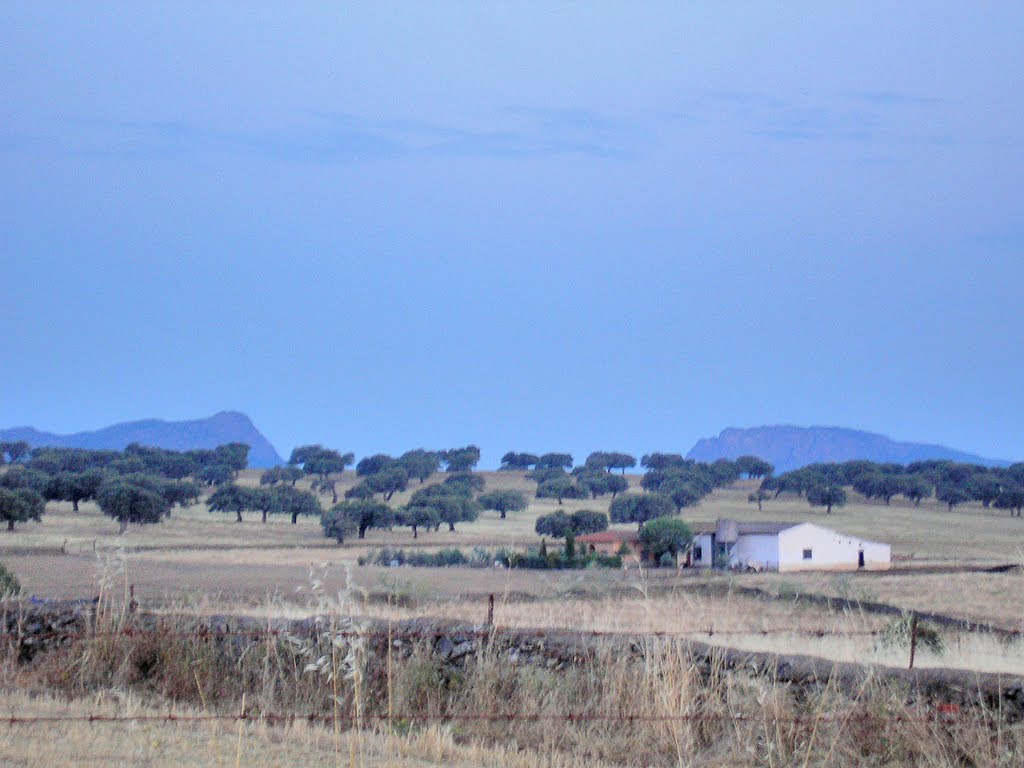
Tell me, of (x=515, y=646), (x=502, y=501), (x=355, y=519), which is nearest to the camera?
(x=515, y=646)

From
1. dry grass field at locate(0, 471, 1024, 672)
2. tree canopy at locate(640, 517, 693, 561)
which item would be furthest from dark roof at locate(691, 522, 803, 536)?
dry grass field at locate(0, 471, 1024, 672)

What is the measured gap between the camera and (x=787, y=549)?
66438 mm

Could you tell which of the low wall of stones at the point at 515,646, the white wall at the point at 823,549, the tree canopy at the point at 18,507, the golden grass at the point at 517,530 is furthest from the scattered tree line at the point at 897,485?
the low wall of stones at the point at 515,646

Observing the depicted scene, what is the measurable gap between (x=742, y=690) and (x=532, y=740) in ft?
6.17

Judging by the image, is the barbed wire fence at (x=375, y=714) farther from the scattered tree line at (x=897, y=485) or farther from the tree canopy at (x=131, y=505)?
the scattered tree line at (x=897, y=485)

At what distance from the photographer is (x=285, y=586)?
39125 millimetres

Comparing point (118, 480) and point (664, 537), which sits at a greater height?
point (118, 480)

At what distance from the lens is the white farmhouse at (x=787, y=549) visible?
2603 inches

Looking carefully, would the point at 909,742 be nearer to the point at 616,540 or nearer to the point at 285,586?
the point at 285,586

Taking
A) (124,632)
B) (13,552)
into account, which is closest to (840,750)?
(124,632)

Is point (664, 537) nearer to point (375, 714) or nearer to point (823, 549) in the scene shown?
point (823, 549)

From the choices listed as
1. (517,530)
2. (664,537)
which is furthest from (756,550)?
(517,530)

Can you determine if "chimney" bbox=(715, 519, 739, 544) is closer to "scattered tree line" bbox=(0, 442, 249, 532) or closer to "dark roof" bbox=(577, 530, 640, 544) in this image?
"dark roof" bbox=(577, 530, 640, 544)

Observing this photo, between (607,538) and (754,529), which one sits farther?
(607,538)
